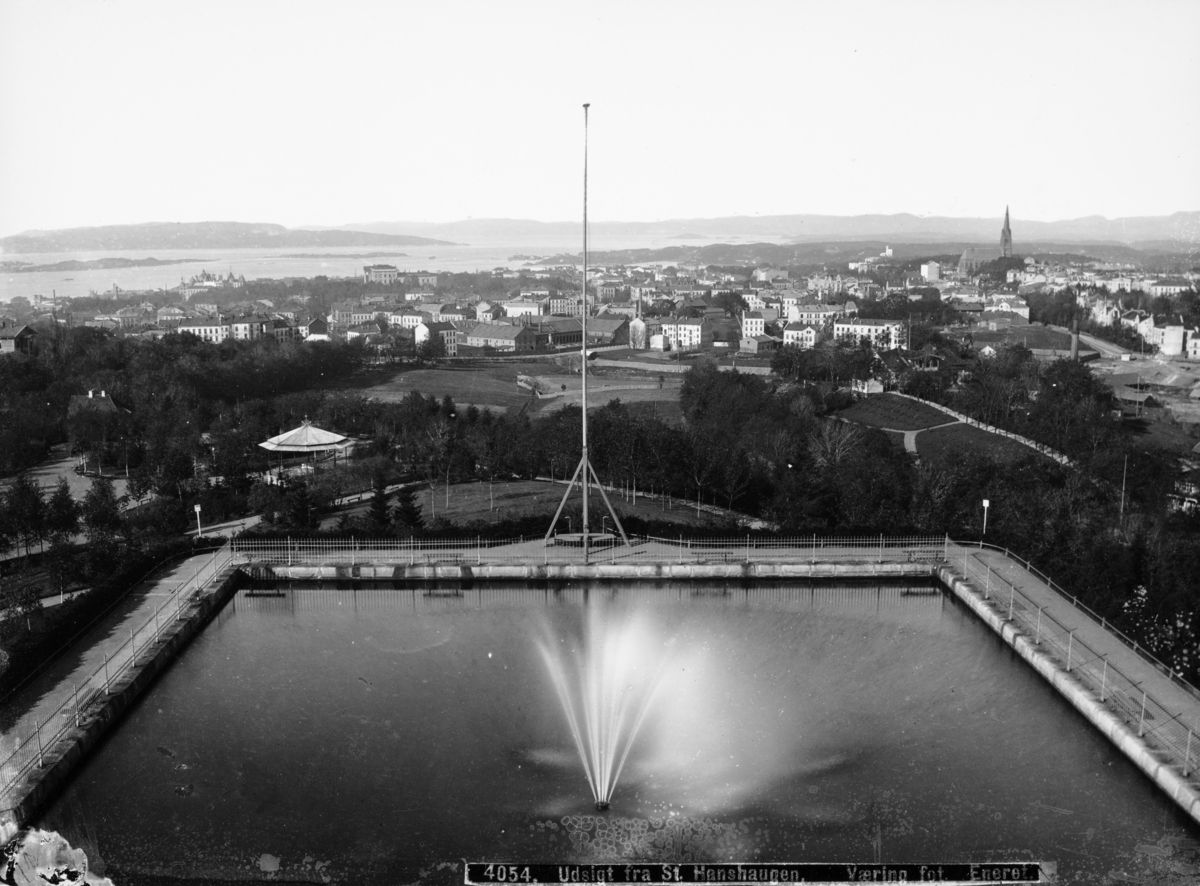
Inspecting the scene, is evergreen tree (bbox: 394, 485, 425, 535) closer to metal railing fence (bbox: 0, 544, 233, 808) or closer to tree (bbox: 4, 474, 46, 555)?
metal railing fence (bbox: 0, 544, 233, 808)

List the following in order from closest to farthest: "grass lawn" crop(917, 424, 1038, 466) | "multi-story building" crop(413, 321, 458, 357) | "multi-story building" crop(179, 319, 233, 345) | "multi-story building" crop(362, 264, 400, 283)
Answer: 1. "grass lawn" crop(917, 424, 1038, 466)
2. "multi-story building" crop(413, 321, 458, 357)
3. "multi-story building" crop(179, 319, 233, 345)
4. "multi-story building" crop(362, 264, 400, 283)

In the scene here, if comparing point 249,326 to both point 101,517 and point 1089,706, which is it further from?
point 1089,706

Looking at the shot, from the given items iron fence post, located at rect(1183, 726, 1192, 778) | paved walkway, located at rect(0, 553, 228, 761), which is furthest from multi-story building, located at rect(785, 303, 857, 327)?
iron fence post, located at rect(1183, 726, 1192, 778)

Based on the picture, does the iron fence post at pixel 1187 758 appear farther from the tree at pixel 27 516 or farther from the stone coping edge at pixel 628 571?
the tree at pixel 27 516

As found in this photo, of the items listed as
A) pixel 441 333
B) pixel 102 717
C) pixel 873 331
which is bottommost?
pixel 102 717

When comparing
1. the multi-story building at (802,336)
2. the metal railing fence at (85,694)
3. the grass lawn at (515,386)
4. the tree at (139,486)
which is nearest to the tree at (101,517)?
the tree at (139,486)

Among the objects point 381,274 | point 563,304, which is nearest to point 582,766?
point 563,304
